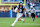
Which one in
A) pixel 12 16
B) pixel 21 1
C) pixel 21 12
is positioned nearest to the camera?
pixel 21 12

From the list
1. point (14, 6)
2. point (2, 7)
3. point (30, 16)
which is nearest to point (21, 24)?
point (30, 16)

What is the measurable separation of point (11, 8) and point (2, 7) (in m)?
0.53

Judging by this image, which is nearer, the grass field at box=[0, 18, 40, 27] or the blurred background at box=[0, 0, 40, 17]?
the grass field at box=[0, 18, 40, 27]

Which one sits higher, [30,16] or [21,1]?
[21,1]

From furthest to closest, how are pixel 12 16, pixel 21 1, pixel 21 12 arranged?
pixel 12 16
pixel 21 1
pixel 21 12

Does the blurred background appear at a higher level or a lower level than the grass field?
higher

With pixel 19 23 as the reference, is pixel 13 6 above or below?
above

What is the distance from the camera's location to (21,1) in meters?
4.34

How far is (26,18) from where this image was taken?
14.7 feet

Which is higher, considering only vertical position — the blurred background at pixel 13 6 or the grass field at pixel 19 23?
the blurred background at pixel 13 6

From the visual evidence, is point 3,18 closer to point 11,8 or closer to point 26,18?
point 11,8

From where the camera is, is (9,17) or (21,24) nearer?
(21,24)

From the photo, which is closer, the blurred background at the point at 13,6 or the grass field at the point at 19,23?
the grass field at the point at 19,23

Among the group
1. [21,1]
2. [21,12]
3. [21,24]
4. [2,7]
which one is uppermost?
[21,1]
